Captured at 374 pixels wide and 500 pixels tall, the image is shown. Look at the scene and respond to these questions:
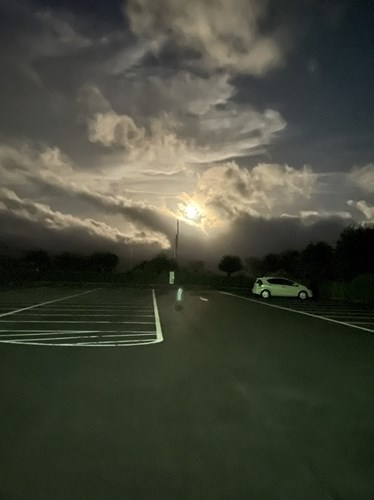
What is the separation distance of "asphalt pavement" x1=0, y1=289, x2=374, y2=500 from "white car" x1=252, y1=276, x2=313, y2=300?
2536 centimetres

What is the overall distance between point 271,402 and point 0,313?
47.2 feet

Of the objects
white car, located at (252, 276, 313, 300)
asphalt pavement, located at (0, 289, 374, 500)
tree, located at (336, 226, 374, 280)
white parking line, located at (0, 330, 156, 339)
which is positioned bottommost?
asphalt pavement, located at (0, 289, 374, 500)

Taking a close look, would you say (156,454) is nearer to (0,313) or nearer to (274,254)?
(0,313)

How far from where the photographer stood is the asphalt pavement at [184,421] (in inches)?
156

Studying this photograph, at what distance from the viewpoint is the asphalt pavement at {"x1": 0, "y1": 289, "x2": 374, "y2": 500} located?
3.97 meters

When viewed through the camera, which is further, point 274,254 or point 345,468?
point 274,254

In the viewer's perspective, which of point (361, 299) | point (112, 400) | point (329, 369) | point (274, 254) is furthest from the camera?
point (274, 254)

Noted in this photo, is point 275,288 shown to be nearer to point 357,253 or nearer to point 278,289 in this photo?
point 278,289

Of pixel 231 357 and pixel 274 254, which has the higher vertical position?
pixel 274 254

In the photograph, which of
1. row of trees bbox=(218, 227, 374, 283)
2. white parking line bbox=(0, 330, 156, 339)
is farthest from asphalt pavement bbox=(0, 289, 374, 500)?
row of trees bbox=(218, 227, 374, 283)

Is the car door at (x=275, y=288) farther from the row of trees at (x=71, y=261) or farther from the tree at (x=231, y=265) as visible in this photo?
the row of trees at (x=71, y=261)

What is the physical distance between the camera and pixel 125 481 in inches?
157

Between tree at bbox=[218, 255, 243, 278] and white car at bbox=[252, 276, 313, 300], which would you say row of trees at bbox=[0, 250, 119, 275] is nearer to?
tree at bbox=[218, 255, 243, 278]

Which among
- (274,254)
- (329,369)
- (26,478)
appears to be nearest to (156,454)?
(26,478)
